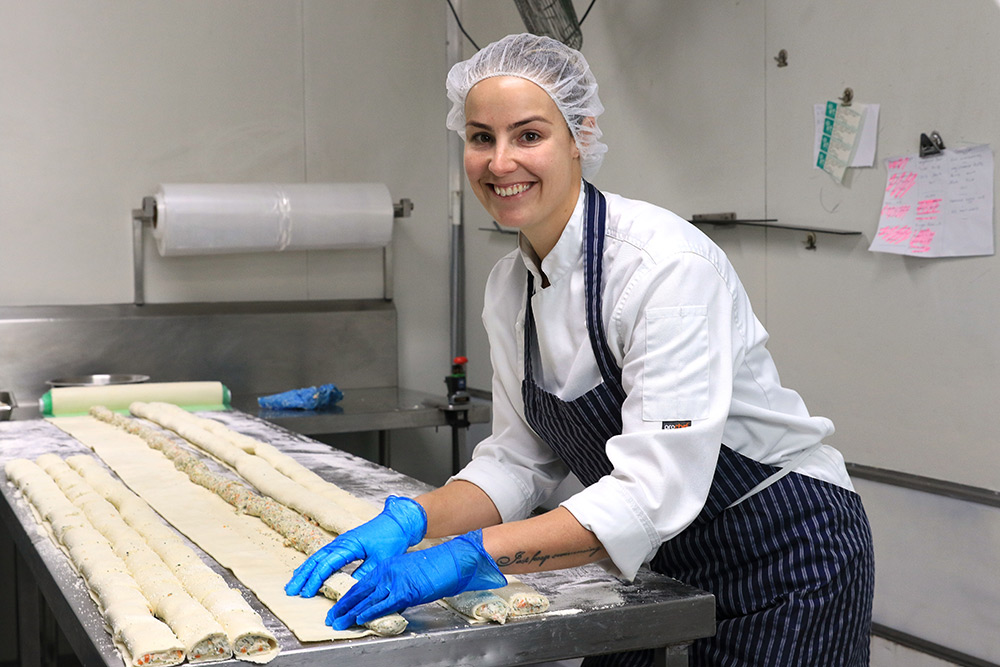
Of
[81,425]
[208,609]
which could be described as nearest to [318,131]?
[81,425]

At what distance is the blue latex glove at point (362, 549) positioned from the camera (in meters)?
1.25

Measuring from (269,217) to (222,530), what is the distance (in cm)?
208

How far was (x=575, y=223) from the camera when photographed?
4.66 feet

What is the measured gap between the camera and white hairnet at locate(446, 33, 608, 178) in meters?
1.41

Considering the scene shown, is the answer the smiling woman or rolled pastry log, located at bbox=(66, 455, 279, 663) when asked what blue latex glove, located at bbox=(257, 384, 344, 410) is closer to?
rolled pastry log, located at bbox=(66, 455, 279, 663)

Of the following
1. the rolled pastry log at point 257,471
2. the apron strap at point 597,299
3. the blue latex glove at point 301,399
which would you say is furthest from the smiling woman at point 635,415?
the blue latex glove at point 301,399

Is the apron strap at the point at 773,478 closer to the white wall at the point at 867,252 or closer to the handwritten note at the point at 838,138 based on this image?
the white wall at the point at 867,252

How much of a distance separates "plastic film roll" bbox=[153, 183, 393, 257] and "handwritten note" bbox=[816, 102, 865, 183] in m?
1.76

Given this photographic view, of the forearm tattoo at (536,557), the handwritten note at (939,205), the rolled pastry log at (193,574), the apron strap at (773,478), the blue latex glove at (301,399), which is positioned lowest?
the blue latex glove at (301,399)

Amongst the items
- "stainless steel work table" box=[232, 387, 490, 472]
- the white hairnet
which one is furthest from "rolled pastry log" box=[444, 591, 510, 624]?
"stainless steel work table" box=[232, 387, 490, 472]

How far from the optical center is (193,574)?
1.36 meters

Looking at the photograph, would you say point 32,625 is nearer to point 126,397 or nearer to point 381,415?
point 126,397

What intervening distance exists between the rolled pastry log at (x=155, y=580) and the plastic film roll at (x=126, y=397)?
3.51 feet

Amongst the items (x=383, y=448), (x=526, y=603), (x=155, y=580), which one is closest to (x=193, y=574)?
(x=155, y=580)
